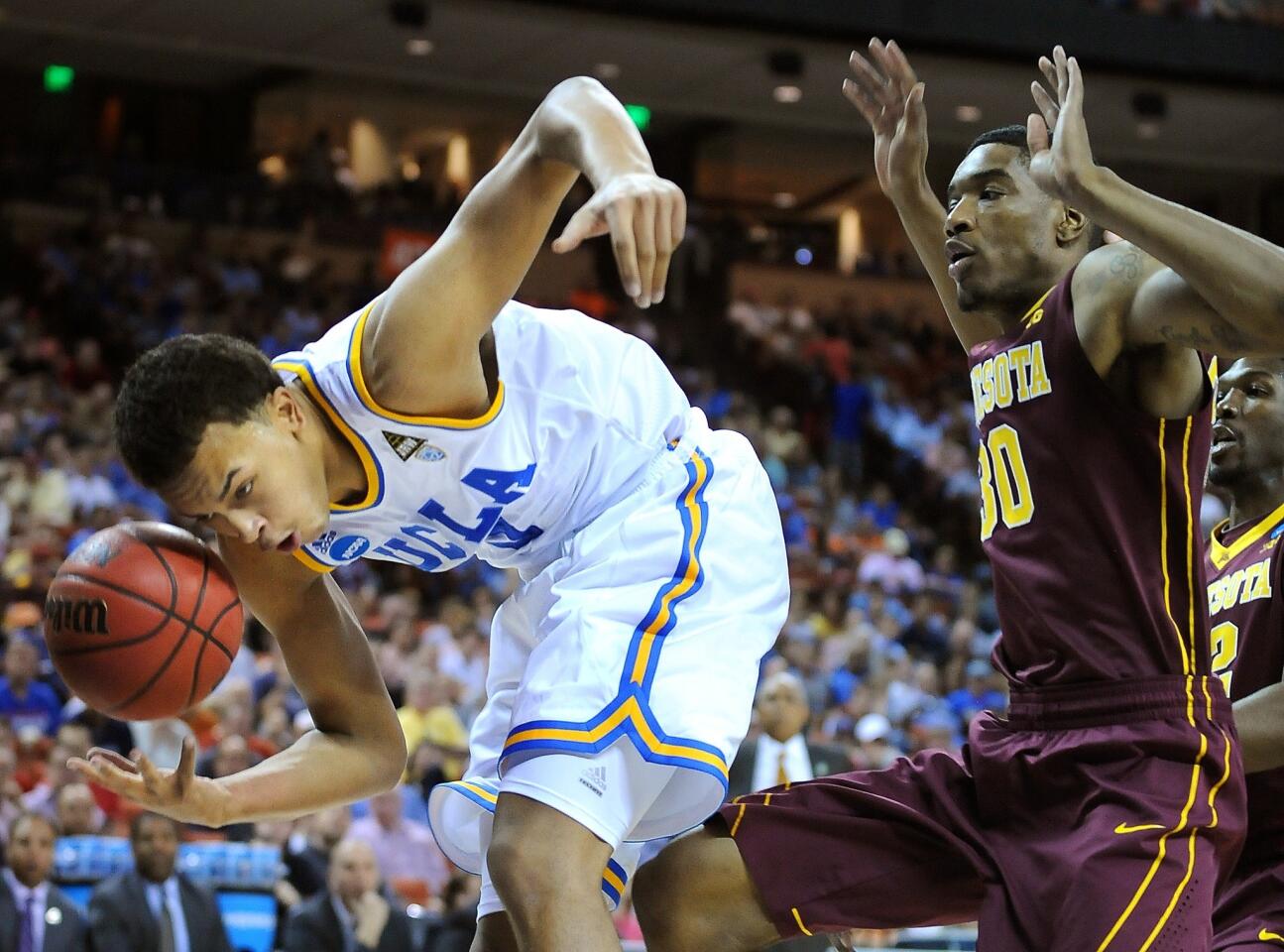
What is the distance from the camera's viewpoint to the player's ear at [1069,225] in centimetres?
345

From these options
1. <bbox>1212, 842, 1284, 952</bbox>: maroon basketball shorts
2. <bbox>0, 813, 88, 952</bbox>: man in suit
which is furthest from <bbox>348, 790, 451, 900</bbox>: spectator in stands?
<bbox>1212, 842, 1284, 952</bbox>: maroon basketball shorts

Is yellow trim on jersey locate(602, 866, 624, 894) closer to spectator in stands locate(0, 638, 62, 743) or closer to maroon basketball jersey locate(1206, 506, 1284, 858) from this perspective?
maroon basketball jersey locate(1206, 506, 1284, 858)

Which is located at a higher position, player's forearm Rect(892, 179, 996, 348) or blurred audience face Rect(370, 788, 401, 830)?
player's forearm Rect(892, 179, 996, 348)

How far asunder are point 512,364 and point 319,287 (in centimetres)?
1232

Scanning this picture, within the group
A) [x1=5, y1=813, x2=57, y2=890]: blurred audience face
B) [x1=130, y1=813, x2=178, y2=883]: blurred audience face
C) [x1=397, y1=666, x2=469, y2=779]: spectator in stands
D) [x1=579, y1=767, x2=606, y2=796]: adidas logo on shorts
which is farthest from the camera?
[x1=397, y1=666, x2=469, y2=779]: spectator in stands

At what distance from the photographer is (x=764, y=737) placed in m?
7.31

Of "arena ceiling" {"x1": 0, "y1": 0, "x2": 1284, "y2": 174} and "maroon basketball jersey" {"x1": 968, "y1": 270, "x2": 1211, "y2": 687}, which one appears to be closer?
"maroon basketball jersey" {"x1": 968, "y1": 270, "x2": 1211, "y2": 687}

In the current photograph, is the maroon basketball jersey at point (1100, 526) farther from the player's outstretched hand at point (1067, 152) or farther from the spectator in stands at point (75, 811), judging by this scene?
the spectator in stands at point (75, 811)

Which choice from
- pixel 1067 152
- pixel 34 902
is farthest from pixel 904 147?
pixel 34 902

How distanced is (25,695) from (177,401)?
20.0 ft

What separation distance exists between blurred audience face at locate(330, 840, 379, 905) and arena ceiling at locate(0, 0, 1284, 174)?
10.4 metres

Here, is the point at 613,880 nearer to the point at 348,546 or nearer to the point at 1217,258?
the point at 348,546

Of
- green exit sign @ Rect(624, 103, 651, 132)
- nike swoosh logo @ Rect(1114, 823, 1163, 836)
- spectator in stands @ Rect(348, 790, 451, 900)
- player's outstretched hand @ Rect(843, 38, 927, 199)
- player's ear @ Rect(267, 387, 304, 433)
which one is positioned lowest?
spectator in stands @ Rect(348, 790, 451, 900)

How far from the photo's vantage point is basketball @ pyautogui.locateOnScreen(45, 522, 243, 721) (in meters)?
3.12
